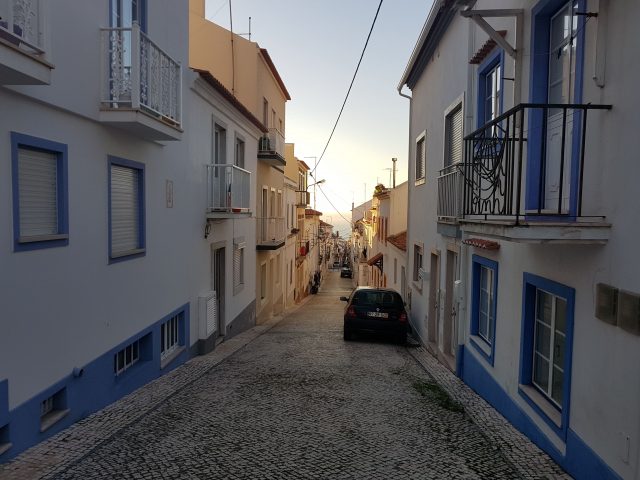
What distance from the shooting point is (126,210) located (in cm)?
719

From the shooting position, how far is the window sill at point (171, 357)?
854 cm

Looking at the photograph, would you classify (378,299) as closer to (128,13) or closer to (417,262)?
(417,262)

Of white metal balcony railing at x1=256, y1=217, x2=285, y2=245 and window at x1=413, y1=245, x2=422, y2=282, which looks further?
white metal balcony railing at x1=256, y1=217, x2=285, y2=245

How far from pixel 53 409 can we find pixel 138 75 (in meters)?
3.91

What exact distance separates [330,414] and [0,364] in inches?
145

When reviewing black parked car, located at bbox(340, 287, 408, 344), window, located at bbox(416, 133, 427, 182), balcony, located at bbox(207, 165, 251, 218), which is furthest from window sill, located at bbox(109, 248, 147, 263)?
window, located at bbox(416, 133, 427, 182)

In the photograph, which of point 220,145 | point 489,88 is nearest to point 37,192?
point 489,88

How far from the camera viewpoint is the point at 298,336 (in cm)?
1329

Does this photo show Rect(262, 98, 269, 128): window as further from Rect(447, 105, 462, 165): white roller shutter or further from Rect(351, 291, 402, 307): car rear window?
Rect(447, 105, 462, 165): white roller shutter

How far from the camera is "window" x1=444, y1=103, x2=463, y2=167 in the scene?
9.08m

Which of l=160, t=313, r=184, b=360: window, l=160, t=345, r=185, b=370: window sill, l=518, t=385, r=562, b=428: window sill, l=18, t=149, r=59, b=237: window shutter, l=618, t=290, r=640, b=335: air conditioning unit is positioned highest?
l=18, t=149, r=59, b=237: window shutter

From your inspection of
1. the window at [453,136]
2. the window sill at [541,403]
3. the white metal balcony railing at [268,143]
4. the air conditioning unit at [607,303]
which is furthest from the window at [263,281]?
the air conditioning unit at [607,303]

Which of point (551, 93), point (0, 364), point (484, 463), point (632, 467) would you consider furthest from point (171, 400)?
point (551, 93)

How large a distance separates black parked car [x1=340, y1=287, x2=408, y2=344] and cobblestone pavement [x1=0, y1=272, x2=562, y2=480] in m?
2.95
